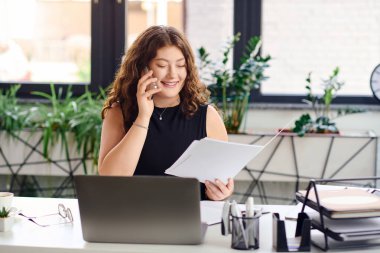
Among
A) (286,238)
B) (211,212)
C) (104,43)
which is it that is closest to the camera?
(286,238)

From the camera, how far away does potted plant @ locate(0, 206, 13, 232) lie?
173 cm

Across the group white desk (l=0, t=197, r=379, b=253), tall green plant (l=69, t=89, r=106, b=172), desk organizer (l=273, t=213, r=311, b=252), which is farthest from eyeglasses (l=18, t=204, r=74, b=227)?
tall green plant (l=69, t=89, r=106, b=172)

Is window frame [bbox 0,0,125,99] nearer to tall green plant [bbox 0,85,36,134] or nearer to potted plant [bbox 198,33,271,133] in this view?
tall green plant [bbox 0,85,36,134]

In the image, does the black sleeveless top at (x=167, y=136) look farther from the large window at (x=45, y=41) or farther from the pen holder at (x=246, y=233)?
the large window at (x=45, y=41)

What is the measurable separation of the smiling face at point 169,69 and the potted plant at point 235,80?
4.16 feet

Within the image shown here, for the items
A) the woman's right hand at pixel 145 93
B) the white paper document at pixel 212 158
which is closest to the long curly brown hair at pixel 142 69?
the woman's right hand at pixel 145 93

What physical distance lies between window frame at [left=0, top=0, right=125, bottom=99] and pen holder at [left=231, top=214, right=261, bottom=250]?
2532mm

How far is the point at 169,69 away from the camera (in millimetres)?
2172

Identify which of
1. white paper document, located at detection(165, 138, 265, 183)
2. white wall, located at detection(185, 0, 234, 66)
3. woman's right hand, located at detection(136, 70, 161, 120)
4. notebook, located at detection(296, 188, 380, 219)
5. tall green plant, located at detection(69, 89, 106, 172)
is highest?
white wall, located at detection(185, 0, 234, 66)

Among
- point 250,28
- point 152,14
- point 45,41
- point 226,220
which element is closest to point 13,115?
point 45,41

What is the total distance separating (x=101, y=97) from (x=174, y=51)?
1816 millimetres

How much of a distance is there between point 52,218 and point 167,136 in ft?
1.97

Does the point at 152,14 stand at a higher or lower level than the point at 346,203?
higher

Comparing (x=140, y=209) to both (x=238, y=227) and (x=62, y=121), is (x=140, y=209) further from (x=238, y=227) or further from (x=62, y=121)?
(x=62, y=121)
